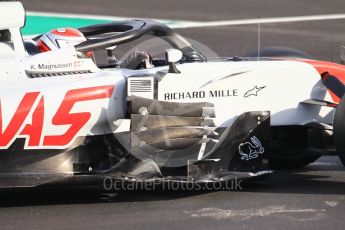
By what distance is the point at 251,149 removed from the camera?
615cm

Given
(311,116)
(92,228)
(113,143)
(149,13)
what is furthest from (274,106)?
(149,13)

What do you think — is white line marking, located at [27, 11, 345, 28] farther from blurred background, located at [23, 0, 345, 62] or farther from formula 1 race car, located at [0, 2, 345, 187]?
formula 1 race car, located at [0, 2, 345, 187]

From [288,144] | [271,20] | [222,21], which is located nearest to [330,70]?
[288,144]

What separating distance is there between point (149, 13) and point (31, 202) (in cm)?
896

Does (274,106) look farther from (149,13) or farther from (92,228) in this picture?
(149,13)

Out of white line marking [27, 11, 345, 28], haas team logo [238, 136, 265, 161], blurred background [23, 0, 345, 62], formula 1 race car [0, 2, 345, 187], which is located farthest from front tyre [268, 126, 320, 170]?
white line marking [27, 11, 345, 28]

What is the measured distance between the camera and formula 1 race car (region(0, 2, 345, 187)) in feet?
19.1

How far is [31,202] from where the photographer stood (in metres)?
6.09

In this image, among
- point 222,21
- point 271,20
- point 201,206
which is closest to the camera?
point 201,206

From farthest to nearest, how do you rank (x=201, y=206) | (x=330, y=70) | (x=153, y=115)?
(x=330, y=70), (x=153, y=115), (x=201, y=206)

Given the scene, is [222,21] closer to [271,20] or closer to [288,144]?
[271,20]

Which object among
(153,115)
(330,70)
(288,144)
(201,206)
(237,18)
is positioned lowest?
(201,206)

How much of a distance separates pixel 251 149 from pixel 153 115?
2.68 ft

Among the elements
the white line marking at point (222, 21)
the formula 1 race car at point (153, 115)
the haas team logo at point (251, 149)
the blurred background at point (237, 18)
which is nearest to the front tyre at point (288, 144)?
the formula 1 race car at point (153, 115)
